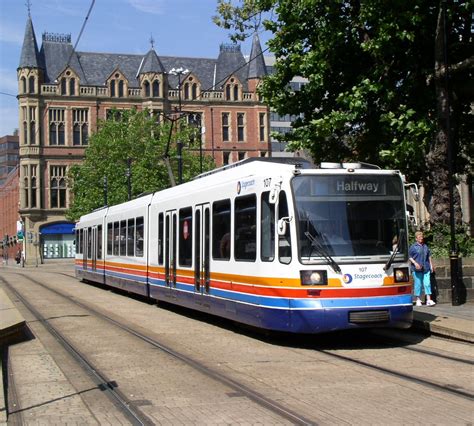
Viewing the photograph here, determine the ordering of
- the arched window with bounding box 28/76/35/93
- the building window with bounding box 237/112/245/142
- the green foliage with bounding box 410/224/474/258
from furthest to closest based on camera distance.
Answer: the building window with bounding box 237/112/245/142, the arched window with bounding box 28/76/35/93, the green foliage with bounding box 410/224/474/258

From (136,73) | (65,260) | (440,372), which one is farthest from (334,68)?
(136,73)

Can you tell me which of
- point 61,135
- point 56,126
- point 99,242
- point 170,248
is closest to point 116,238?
point 99,242

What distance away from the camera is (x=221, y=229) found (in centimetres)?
1323

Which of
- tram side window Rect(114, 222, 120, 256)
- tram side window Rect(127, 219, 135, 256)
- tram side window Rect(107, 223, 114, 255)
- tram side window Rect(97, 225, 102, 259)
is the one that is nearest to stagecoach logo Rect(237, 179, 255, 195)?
tram side window Rect(127, 219, 135, 256)

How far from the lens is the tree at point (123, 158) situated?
51.1m

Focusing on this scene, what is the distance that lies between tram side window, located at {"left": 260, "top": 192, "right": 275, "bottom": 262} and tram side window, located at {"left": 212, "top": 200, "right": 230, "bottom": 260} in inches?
61.5

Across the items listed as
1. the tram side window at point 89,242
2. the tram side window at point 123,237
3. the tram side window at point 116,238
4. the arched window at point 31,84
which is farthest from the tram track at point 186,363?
the arched window at point 31,84

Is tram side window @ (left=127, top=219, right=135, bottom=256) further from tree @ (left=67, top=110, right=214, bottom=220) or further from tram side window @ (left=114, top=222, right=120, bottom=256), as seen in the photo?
tree @ (left=67, top=110, right=214, bottom=220)

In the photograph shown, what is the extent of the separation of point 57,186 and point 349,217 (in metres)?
70.2

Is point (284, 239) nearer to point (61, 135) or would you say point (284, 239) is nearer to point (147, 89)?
point (61, 135)

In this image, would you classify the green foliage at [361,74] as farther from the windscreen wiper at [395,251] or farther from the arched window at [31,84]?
the arched window at [31,84]

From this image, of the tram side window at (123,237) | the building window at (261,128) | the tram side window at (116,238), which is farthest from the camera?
the building window at (261,128)

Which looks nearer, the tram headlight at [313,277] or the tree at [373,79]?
the tram headlight at [313,277]

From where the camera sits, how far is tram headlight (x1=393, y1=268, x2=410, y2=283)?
36.5 feet
